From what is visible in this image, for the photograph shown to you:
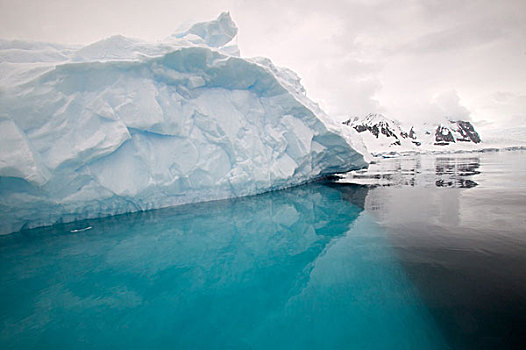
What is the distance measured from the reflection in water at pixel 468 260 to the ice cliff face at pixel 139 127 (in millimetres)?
5330

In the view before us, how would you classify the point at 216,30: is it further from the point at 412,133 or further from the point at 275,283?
the point at 412,133

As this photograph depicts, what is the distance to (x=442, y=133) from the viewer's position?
104500 millimetres

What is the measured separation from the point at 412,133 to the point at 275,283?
121594 millimetres

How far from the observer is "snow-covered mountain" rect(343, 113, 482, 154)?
90.8 meters

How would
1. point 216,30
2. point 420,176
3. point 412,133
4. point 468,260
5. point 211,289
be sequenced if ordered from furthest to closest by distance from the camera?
1. point 412,133
2. point 420,176
3. point 216,30
4. point 468,260
5. point 211,289

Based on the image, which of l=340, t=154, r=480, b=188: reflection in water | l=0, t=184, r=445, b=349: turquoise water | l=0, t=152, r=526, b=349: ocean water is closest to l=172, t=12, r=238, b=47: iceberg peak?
l=0, t=152, r=526, b=349: ocean water

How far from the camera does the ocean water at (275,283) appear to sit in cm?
274

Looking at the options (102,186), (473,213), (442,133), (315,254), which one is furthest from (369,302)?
(442,133)

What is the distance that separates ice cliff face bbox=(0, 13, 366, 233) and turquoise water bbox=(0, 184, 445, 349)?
1.40 m

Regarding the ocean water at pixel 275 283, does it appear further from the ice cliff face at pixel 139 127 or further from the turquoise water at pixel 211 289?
the ice cliff face at pixel 139 127

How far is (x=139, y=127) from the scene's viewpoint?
7855 millimetres

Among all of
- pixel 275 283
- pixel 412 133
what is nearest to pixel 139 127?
pixel 275 283

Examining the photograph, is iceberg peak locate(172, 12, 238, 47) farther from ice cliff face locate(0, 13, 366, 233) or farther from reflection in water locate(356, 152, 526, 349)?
reflection in water locate(356, 152, 526, 349)

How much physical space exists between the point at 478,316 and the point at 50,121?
369 inches
